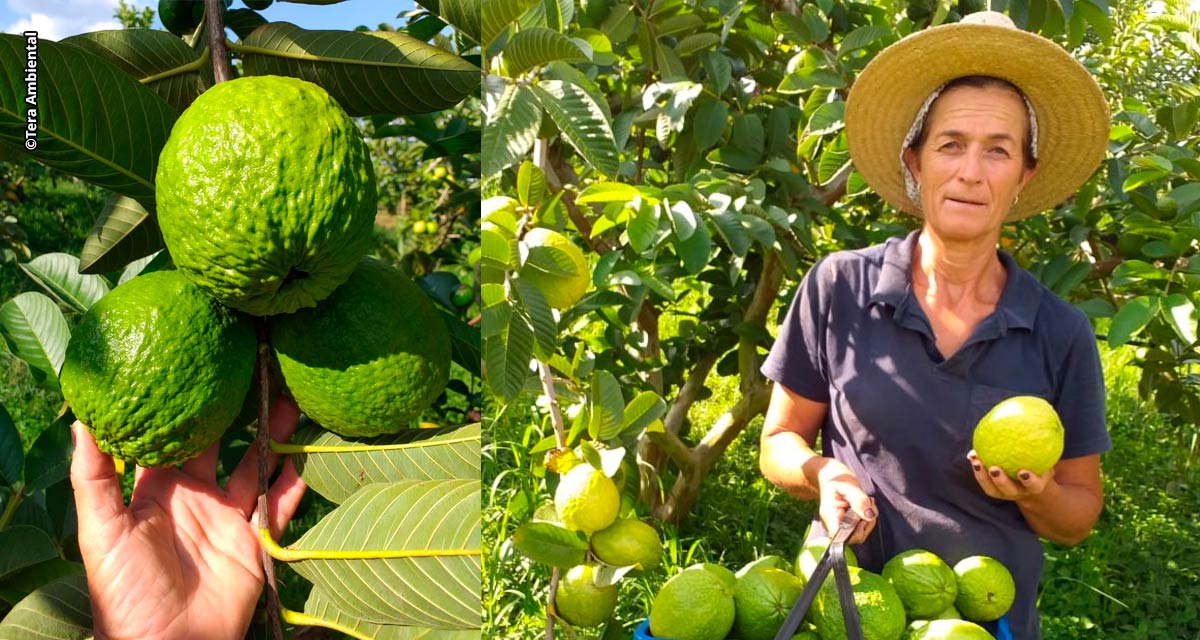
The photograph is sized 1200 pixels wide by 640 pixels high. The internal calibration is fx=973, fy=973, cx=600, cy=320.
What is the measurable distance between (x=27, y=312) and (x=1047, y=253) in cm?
191

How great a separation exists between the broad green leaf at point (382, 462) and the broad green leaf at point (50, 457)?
244mm

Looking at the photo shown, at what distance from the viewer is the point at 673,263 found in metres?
1.95

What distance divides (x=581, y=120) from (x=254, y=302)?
368 millimetres

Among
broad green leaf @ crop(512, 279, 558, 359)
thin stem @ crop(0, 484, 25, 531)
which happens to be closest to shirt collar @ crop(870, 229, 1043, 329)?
broad green leaf @ crop(512, 279, 558, 359)

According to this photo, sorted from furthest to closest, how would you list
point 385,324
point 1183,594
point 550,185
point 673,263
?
point 1183,594 < point 673,263 < point 550,185 < point 385,324

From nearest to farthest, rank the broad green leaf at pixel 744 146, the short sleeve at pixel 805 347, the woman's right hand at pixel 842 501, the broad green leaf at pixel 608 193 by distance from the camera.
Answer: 1. the woman's right hand at pixel 842 501
2. the broad green leaf at pixel 608 193
3. the short sleeve at pixel 805 347
4. the broad green leaf at pixel 744 146

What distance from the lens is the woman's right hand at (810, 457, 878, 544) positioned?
1046mm

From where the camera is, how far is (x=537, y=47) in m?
0.78

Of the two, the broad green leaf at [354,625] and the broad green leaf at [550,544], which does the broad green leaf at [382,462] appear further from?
the broad green leaf at [550,544]

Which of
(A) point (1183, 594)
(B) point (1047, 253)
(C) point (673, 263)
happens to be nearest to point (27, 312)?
(C) point (673, 263)

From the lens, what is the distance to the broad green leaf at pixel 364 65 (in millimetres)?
550

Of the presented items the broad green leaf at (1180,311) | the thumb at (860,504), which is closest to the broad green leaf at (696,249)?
the thumb at (860,504)

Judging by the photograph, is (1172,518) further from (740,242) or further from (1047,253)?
(740,242)
